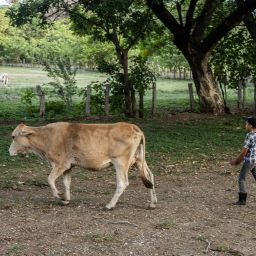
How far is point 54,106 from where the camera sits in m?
19.8

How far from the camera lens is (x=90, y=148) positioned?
776cm

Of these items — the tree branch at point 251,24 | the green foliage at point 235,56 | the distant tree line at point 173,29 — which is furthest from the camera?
the green foliage at point 235,56

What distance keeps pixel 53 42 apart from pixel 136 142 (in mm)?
48613

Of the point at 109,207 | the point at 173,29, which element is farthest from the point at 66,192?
the point at 173,29

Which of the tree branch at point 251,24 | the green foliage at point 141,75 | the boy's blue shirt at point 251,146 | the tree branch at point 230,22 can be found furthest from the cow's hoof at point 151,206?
the tree branch at point 251,24

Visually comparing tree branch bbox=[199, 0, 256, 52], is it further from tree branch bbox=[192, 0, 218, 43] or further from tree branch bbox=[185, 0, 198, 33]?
tree branch bbox=[185, 0, 198, 33]

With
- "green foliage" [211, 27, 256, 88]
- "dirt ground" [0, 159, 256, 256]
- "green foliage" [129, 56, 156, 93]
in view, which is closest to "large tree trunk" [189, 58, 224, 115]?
"green foliage" [129, 56, 156, 93]

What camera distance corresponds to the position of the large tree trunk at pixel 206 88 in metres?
19.2

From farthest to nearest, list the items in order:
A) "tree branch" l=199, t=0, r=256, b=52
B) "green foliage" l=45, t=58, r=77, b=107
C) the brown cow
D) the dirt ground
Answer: "green foliage" l=45, t=58, r=77, b=107 < "tree branch" l=199, t=0, r=256, b=52 < the brown cow < the dirt ground

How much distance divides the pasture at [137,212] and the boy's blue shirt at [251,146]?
71cm

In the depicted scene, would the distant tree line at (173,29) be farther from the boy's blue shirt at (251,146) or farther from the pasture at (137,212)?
the boy's blue shirt at (251,146)

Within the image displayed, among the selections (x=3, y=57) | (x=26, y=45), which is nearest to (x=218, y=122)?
(x=26, y=45)

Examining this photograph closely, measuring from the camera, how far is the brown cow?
25.2ft

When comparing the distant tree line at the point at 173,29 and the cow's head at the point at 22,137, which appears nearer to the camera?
the cow's head at the point at 22,137
